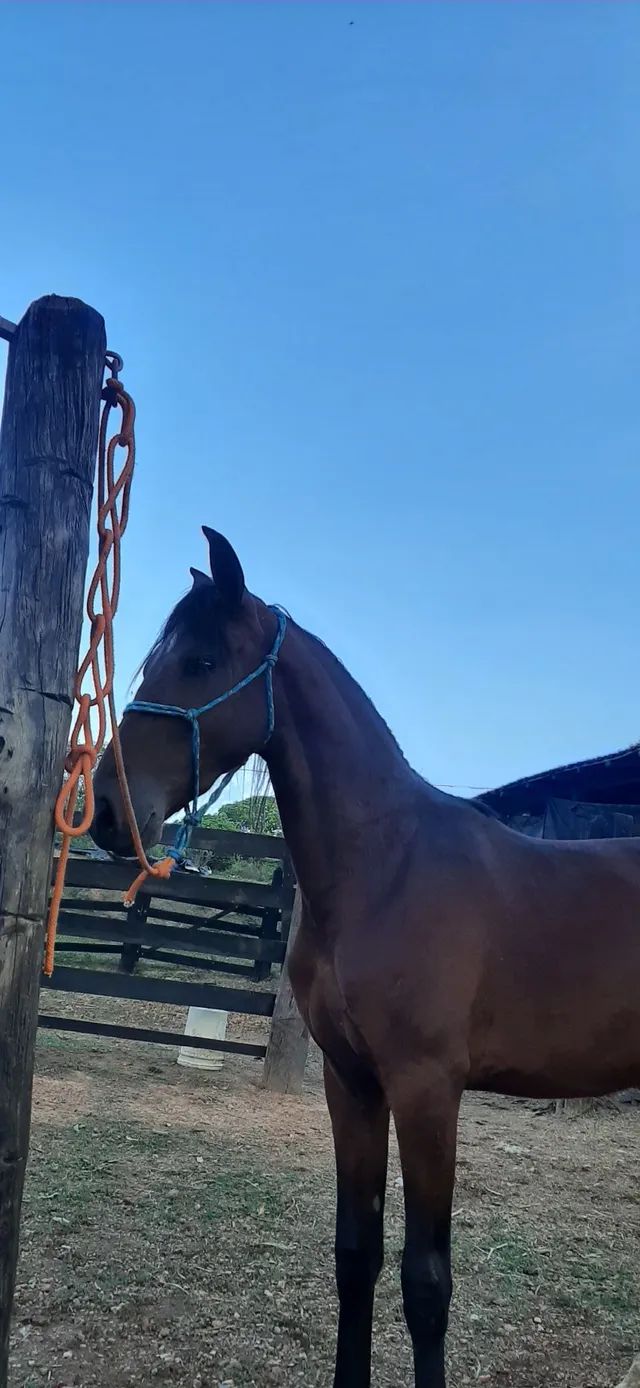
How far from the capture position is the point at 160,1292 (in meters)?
3.07

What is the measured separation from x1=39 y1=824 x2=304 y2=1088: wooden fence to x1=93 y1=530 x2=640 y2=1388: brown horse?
4122 millimetres

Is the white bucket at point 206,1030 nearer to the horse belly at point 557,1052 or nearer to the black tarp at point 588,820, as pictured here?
the black tarp at point 588,820

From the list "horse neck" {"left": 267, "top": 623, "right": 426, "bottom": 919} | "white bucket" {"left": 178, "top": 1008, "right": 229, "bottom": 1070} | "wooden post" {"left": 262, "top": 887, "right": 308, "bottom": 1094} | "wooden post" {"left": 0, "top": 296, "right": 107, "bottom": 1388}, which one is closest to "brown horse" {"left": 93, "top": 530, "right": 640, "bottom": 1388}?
"horse neck" {"left": 267, "top": 623, "right": 426, "bottom": 919}

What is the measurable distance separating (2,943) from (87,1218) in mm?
2516

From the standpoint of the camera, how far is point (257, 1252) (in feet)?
11.6

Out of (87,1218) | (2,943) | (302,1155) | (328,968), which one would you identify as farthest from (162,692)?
(302,1155)

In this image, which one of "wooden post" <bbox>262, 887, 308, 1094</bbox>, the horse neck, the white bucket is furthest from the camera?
the white bucket

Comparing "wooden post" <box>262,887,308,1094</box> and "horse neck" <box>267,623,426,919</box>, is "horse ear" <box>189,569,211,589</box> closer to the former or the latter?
"horse neck" <box>267,623,426,919</box>

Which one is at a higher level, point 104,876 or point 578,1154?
point 104,876

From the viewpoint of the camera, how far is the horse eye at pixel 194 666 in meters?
2.28

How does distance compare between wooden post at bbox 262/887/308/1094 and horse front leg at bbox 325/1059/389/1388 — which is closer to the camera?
horse front leg at bbox 325/1059/389/1388

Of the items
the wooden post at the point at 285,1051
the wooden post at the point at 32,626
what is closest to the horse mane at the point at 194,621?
the wooden post at the point at 32,626

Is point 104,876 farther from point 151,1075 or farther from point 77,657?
point 77,657

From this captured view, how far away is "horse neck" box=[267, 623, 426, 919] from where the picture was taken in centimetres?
242
